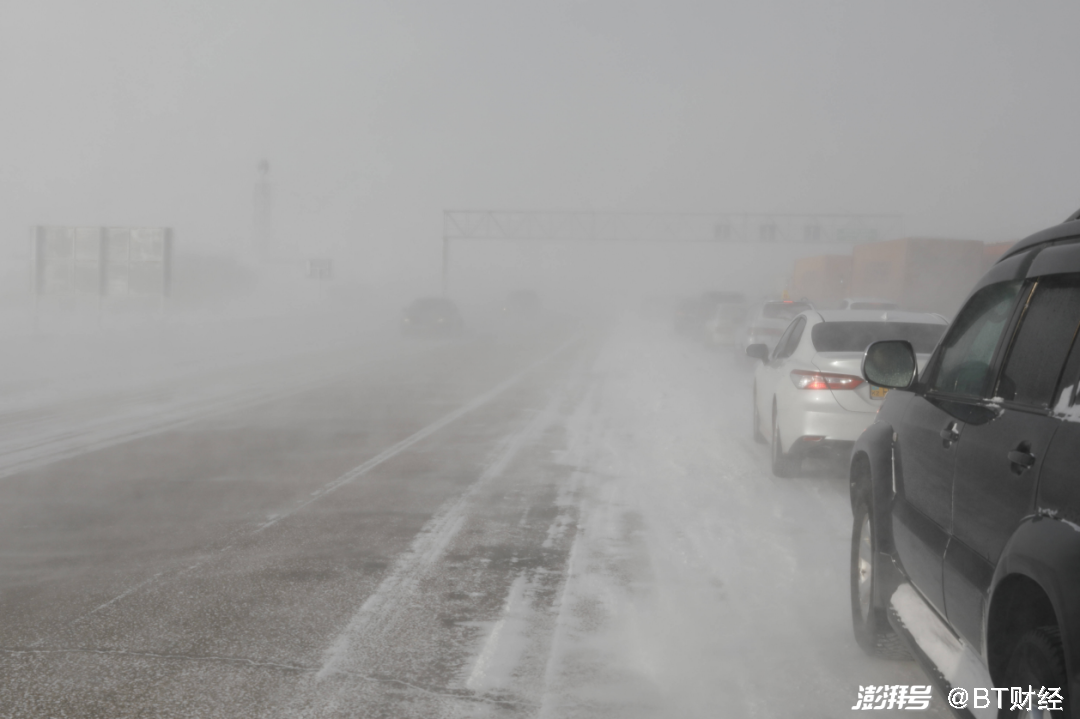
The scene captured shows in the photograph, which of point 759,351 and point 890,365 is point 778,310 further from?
point 890,365

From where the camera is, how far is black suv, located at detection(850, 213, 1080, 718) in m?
2.45

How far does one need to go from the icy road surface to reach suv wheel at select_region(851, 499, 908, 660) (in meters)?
0.12

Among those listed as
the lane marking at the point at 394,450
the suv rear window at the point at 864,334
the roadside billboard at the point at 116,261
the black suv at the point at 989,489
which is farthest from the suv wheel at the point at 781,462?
the roadside billboard at the point at 116,261

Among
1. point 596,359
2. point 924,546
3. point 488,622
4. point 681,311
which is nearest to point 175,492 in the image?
point 488,622

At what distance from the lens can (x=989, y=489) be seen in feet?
9.75

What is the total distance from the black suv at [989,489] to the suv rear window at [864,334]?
4.92 meters

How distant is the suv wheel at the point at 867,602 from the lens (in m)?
4.52

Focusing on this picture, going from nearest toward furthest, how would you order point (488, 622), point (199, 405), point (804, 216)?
point (488, 622) → point (199, 405) → point (804, 216)

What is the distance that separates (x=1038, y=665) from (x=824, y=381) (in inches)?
256

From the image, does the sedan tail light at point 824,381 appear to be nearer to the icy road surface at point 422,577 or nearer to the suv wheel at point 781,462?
the suv wheel at point 781,462

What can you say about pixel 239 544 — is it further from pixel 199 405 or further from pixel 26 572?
pixel 199 405

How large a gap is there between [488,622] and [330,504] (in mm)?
3373

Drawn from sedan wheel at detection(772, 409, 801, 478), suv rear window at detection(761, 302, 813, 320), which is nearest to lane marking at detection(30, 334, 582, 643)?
sedan wheel at detection(772, 409, 801, 478)

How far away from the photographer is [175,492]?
877 cm
